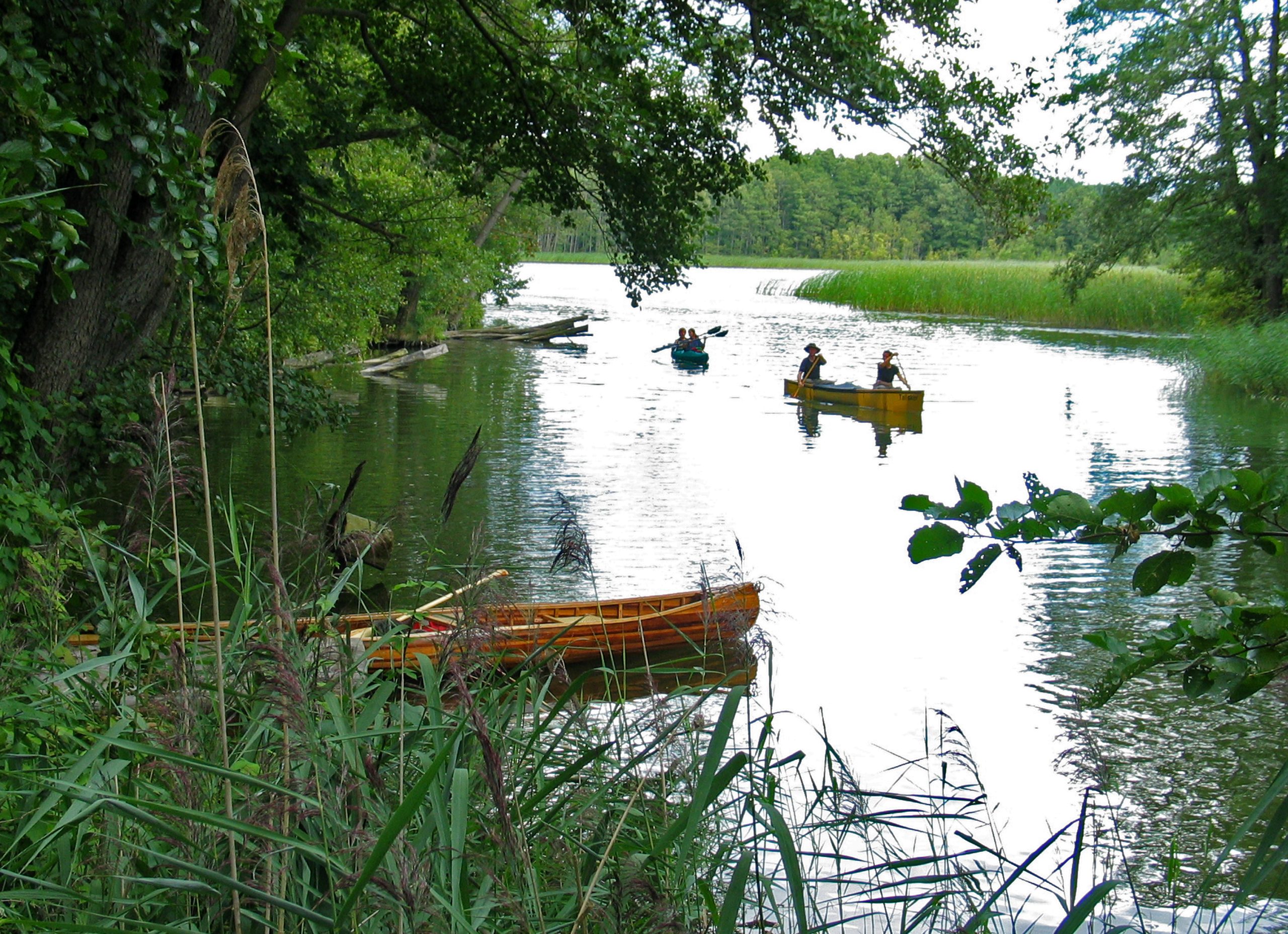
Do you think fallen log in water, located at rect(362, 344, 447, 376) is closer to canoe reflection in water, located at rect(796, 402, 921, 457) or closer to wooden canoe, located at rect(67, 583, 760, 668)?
canoe reflection in water, located at rect(796, 402, 921, 457)

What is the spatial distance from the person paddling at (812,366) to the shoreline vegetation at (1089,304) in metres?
4.75

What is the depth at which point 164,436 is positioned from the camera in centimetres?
227

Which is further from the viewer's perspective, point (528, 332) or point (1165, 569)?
point (528, 332)

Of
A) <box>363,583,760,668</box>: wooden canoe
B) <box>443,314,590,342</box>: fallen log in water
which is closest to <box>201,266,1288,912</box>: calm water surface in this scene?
<box>363,583,760,668</box>: wooden canoe

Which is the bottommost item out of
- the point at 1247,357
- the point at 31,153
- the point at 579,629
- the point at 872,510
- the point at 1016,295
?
the point at 872,510

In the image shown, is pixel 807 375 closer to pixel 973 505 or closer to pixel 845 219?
pixel 973 505

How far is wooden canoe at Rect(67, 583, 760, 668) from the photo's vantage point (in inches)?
86.0

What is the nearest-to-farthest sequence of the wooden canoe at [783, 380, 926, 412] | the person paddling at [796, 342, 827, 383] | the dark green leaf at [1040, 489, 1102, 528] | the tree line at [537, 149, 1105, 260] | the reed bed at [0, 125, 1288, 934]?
the reed bed at [0, 125, 1288, 934], the dark green leaf at [1040, 489, 1102, 528], the wooden canoe at [783, 380, 926, 412], the person paddling at [796, 342, 827, 383], the tree line at [537, 149, 1105, 260]

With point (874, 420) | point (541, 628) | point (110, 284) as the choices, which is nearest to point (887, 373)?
point (874, 420)

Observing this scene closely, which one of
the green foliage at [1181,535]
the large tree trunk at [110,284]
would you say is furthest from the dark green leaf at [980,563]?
the large tree trunk at [110,284]

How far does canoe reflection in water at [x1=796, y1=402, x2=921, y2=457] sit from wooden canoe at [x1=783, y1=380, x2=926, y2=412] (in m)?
0.09

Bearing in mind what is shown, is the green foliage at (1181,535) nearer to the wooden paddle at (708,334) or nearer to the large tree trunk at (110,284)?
the large tree trunk at (110,284)

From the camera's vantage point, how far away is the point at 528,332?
32094mm

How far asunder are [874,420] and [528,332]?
1438 centimetres
